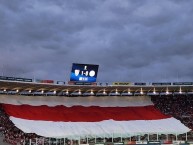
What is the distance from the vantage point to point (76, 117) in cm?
8150

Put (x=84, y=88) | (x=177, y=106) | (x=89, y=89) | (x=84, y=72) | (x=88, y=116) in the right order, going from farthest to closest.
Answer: (x=177, y=106) < (x=89, y=89) < (x=84, y=72) < (x=84, y=88) < (x=88, y=116)

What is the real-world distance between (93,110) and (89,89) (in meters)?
4.37

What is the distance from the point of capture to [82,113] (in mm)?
83625

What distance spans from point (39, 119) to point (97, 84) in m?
13.3

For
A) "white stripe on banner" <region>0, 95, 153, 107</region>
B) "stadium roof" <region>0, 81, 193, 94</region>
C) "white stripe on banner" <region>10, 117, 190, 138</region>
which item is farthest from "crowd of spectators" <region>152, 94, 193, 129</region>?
"white stripe on banner" <region>10, 117, 190, 138</region>

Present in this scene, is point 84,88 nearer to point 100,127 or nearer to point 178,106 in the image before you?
point 100,127

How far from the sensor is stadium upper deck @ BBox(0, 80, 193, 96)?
7919cm

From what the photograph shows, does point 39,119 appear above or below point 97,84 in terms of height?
below

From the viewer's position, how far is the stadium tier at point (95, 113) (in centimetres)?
7231

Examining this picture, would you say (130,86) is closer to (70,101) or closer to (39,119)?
(70,101)

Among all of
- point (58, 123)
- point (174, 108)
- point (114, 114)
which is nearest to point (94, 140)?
point (58, 123)

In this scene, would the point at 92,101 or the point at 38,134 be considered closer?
the point at 38,134

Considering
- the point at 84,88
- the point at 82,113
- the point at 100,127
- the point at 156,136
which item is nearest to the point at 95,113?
the point at 82,113

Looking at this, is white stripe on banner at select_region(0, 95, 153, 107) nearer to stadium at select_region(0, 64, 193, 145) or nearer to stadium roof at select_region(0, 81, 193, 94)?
stadium at select_region(0, 64, 193, 145)
